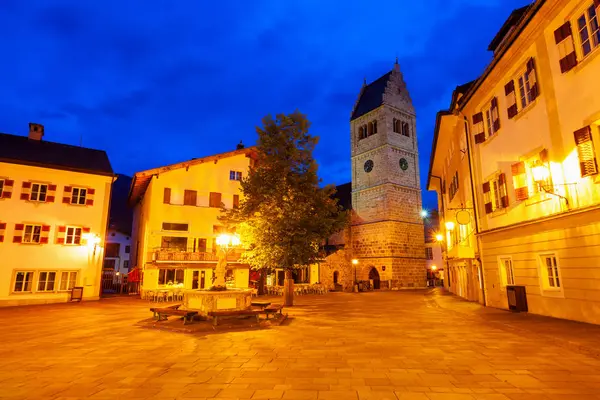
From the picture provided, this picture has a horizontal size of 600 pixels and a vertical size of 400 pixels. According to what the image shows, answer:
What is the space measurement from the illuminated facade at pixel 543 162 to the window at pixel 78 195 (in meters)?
23.7

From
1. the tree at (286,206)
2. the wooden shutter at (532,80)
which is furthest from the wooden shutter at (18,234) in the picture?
the wooden shutter at (532,80)

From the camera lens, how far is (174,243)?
25.2 metres

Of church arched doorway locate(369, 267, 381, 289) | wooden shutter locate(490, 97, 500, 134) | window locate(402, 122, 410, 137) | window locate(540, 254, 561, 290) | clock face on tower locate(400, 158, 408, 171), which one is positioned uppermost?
window locate(402, 122, 410, 137)

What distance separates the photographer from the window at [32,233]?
2062cm

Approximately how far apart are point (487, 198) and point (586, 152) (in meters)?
5.63

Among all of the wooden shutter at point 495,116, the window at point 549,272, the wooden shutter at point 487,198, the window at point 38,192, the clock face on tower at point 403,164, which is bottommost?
the window at point 549,272

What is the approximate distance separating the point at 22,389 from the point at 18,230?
19.9 metres

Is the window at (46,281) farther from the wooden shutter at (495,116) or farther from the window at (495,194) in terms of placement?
the wooden shutter at (495,116)

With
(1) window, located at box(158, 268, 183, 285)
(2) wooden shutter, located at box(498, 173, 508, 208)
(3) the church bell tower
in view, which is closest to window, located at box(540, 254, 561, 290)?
(2) wooden shutter, located at box(498, 173, 508, 208)

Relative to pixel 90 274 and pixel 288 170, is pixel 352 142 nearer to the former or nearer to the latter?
pixel 288 170

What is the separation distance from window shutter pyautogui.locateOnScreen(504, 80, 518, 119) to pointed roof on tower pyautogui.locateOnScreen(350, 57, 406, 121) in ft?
94.3

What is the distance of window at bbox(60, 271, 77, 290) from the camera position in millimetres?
21231

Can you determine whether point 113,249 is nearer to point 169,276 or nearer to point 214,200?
point 169,276

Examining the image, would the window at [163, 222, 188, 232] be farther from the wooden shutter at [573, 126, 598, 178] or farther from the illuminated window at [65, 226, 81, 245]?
the wooden shutter at [573, 126, 598, 178]
